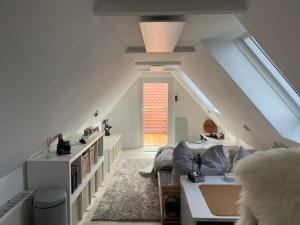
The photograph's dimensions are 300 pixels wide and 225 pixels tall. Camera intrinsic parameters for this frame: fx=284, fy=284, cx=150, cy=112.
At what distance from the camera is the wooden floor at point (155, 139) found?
25.0ft

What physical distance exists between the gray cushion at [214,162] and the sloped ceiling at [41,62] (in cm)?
167

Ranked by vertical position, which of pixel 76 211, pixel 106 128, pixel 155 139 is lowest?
pixel 76 211

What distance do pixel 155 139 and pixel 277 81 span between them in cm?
514

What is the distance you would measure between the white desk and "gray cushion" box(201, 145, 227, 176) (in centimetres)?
13

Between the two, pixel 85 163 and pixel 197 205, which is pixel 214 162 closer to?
pixel 197 205

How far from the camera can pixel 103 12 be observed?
1689 mm

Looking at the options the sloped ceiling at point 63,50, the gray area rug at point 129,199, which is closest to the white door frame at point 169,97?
the gray area rug at point 129,199

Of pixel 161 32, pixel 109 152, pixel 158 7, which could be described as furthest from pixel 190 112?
pixel 158 7

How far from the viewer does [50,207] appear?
2604 mm

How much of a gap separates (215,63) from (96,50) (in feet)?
3.84

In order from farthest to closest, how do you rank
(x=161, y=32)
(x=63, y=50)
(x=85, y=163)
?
1. (x=85, y=163)
2. (x=161, y=32)
3. (x=63, y=50)

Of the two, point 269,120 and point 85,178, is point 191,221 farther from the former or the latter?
point 85,178

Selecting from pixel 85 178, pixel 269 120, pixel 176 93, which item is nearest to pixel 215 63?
pixel 269 120

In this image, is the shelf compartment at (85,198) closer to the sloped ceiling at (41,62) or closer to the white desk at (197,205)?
the sloped ceiling at (41,62)
